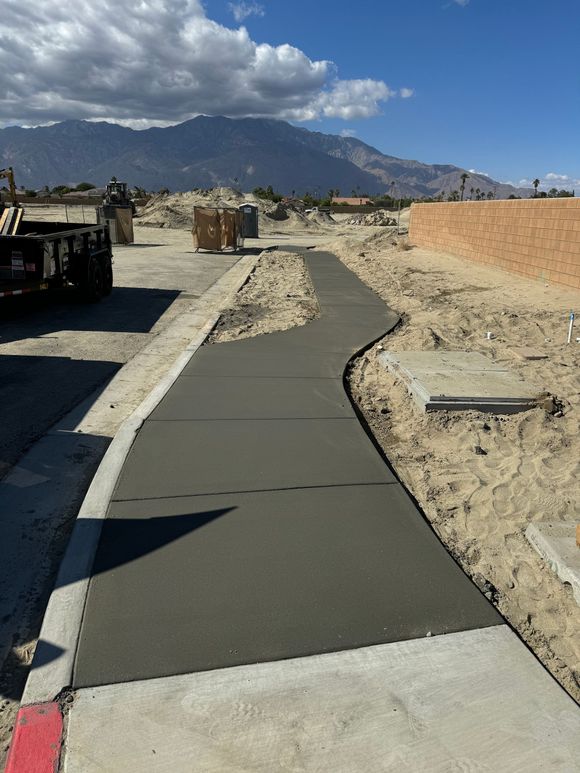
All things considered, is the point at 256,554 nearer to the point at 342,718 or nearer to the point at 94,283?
the point at 342,718

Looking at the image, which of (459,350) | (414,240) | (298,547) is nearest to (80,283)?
(459,350)

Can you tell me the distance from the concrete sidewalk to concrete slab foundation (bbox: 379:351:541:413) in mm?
1716

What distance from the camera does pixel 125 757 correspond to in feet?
7.28

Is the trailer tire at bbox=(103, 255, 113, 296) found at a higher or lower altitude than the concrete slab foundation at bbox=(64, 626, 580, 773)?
higher

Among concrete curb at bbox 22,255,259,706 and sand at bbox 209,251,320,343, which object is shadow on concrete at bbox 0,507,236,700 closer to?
concrete curb at bbox 22,255,259,706

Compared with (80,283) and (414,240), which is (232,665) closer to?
(80,283)

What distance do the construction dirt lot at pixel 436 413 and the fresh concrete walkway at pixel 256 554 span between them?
33cm

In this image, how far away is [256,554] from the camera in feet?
11.5

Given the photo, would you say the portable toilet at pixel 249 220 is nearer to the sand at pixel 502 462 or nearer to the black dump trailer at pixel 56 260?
the black dump trailer at pixel 56 260

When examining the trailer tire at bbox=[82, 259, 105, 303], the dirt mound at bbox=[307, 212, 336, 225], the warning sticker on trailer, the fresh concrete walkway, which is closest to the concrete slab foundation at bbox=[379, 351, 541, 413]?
the fresh concrete walkway

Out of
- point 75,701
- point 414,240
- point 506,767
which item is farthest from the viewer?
point 414,240

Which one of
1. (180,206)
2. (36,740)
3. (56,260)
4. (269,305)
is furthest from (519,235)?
(180,206)

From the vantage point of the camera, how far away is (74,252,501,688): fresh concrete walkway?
2.83 metres

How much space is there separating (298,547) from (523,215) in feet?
51.5
